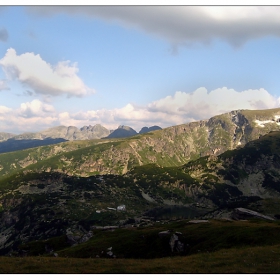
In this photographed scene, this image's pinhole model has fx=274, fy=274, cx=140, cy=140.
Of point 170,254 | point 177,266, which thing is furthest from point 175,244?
point 177,266

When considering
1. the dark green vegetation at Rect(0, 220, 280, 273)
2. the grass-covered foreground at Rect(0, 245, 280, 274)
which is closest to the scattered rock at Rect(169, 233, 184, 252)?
the dark green vegetation at Rect(0, 220, 280, 273)

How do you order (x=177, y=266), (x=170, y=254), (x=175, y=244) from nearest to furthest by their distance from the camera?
(x=177, y=266) → (x=170, y=254) → (x=175, y=244)

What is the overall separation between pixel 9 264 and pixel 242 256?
39932 millimetres

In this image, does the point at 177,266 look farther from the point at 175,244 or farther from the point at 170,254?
the point at 175,244

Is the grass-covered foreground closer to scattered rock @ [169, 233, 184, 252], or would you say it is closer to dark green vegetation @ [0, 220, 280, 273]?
dark green vegetation @ [0, 220, 280, 273]

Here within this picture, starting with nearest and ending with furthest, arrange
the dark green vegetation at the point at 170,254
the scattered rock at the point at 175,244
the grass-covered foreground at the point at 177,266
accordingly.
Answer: the grass-covered foreground at the point at 177,266 < the dark green vegetation at the point at 170,254 < the scattered rock at the point at 175,244

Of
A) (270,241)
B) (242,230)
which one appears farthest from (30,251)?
(270,241)

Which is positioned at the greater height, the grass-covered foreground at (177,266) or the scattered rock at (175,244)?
Answer: the grass-covered foreground at (177,266)

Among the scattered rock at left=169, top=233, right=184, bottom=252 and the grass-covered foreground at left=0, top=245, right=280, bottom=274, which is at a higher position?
the grass-covered foreground at left=0, top=245, right=280, bottom=274

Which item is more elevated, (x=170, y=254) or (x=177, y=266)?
(x=177, y=266)

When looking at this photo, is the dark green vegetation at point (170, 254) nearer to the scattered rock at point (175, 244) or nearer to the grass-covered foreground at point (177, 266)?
the grass-covered foreground at point (177, 266)

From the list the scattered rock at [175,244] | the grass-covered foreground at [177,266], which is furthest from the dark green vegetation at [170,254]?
the scattered rock at [175,244]

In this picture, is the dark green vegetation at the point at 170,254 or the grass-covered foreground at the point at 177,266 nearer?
the grass-covered foreground at the point at 177,266

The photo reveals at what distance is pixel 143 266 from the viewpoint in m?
44.3
